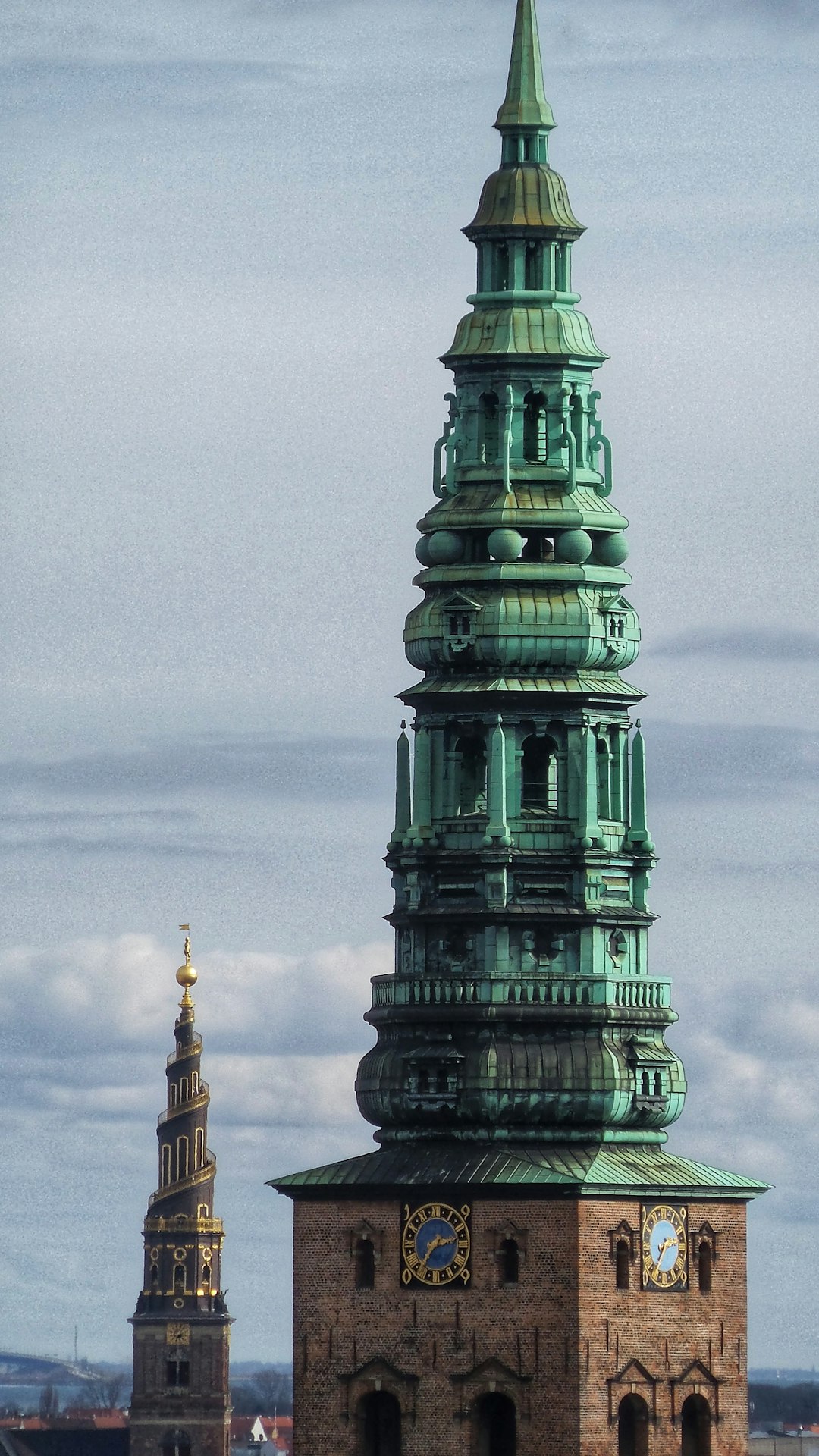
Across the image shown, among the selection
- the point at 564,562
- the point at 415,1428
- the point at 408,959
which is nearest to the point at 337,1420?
the point at 415,1428

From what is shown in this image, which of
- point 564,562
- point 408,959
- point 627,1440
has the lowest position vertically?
point 627,1440

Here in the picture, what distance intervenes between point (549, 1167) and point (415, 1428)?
5649 millimetres

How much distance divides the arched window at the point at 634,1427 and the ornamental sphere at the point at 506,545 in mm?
16480

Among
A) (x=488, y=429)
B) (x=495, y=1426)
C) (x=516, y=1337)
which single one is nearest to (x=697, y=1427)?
(x=495, y=1426)

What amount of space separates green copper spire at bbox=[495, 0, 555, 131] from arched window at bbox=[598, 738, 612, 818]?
12.7 m

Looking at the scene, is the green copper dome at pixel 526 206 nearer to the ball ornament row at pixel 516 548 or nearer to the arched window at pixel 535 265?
the arched window at pixel 535 265

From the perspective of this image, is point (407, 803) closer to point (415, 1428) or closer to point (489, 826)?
point (489, 826)

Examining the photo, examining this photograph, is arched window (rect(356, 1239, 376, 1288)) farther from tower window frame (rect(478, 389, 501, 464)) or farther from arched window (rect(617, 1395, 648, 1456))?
tower window frame (rect(478, 389, 501, 464))

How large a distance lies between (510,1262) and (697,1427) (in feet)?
17.2

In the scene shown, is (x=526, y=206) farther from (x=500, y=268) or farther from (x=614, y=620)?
Answer: (x=614, y=620)

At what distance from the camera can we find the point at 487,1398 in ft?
362

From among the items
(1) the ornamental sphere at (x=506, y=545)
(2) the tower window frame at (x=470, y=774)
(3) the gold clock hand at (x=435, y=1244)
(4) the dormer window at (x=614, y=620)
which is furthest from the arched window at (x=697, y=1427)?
(1) the ornamental sphere at (x=506, y=545)

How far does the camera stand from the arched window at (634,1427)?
363 ft

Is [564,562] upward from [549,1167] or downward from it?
upward
